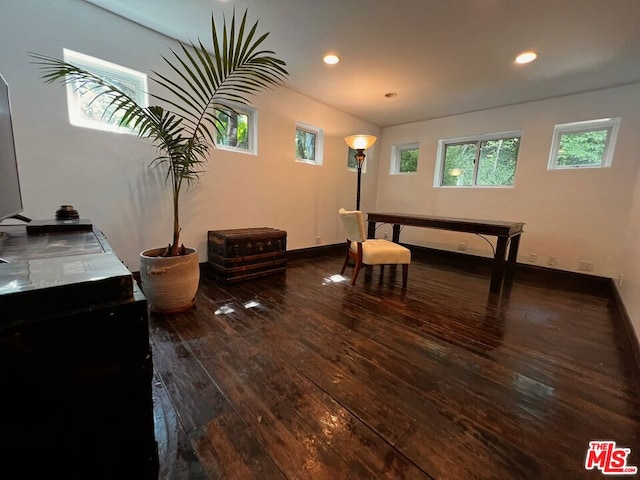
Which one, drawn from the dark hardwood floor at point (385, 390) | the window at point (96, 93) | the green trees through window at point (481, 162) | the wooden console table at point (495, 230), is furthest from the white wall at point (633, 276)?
the window at point (96, 93)

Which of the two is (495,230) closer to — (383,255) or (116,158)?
(383,255)

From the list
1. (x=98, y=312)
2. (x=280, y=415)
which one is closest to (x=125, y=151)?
(x=98, y=312)

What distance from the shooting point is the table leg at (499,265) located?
2592 mm

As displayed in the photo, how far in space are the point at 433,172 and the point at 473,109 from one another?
105cm

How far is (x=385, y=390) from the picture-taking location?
131 centimetres

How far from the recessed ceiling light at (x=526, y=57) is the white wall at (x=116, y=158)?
8.09 feet

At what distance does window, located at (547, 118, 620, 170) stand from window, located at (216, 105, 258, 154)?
12.9ft

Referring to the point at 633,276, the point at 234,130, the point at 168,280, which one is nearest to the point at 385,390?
the point at 168,280

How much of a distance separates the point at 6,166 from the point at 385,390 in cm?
212

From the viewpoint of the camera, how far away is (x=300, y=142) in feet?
12.8

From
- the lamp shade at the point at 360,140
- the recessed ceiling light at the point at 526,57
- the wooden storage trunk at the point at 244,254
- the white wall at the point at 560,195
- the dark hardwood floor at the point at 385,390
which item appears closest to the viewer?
the dark hardwood floor at the point at 385,390

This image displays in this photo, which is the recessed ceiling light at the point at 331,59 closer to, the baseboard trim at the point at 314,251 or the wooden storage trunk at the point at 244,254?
the wooden storage trunk at the point at 244,254

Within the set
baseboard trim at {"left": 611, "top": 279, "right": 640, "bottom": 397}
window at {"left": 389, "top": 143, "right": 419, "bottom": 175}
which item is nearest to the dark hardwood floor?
baseboard trim at {"left": 611, "top": 279, "right": 640, "bottom": 397}

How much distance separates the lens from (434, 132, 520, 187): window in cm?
372
